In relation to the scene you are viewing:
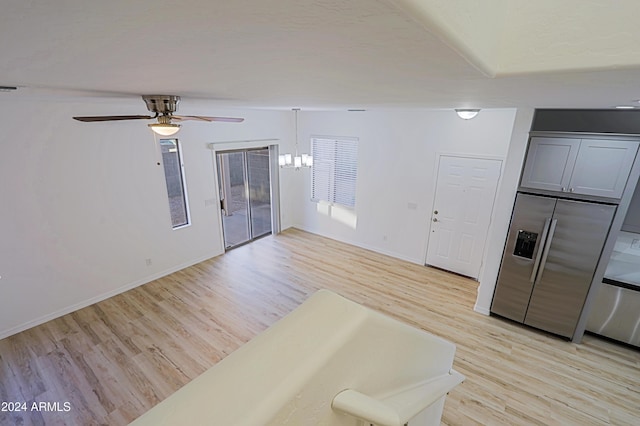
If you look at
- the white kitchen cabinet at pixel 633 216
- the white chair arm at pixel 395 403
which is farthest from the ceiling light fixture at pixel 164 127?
the white kitchen cabinet at pixel 633 216

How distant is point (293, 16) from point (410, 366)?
137 cm

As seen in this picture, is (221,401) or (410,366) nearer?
(221,401)

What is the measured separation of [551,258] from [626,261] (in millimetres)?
913

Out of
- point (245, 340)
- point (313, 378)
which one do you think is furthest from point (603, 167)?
point (245, 340)

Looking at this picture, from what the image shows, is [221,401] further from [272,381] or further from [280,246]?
[280,246]

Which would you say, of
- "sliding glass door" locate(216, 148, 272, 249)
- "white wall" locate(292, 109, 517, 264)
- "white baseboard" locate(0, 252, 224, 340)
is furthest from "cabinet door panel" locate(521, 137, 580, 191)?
"white baseboard" locate(0, 252, 224, 340)

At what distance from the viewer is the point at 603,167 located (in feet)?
9.45

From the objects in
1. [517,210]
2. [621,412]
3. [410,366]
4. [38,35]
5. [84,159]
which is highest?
[38,35]

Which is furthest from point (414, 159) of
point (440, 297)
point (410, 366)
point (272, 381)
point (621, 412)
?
point (272, 381)

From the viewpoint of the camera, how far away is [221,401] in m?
0.66

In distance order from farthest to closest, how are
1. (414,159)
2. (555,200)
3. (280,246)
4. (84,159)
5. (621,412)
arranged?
(280,246) → (414,159) → (84,159) → (555,200) → (621,412)

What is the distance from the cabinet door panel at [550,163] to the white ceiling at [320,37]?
298 cm

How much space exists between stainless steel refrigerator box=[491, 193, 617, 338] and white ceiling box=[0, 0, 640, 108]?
124 inches

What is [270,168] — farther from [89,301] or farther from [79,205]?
[89,301]
